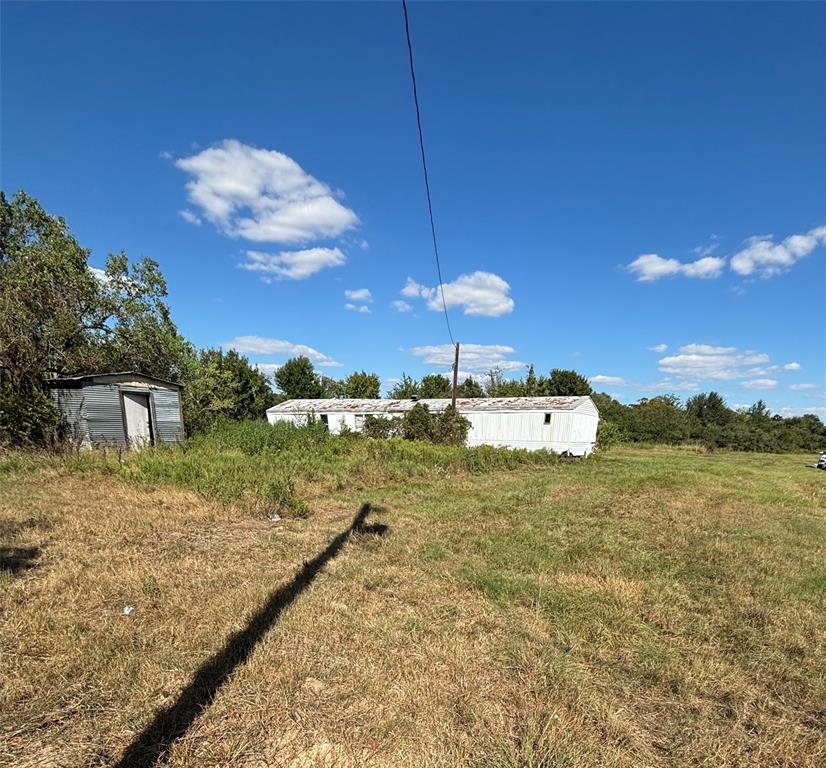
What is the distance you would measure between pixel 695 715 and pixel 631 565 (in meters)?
2.59

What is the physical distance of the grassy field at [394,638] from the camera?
7.24 feet

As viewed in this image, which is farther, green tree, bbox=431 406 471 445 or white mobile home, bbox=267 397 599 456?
white mobile home, bbox=267 397 599 456

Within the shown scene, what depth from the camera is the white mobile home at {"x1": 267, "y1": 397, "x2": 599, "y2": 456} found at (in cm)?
2045

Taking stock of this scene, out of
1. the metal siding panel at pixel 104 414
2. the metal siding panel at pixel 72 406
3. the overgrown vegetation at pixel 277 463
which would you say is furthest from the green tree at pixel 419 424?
the metal siding panel at pixel 72 406

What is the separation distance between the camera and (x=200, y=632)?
3109mm

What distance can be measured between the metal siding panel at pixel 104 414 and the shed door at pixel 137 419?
0.97 feet

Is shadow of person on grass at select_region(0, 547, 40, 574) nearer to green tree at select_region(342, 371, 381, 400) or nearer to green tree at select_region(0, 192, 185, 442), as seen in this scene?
green tree at select_region(0, 192, 185, 442)

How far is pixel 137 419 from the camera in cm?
1376

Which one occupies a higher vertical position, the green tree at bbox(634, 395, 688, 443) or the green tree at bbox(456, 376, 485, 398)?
the green tree at bbox(456, 376, 485, 398)

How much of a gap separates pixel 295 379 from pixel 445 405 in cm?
2023

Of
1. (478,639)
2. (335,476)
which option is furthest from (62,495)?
(478,639)

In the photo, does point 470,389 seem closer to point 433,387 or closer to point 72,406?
point 433,387

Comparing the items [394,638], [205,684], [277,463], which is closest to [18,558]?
[205,684]

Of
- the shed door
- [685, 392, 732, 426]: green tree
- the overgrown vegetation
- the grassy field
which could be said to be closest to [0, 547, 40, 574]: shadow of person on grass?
the grassy field
